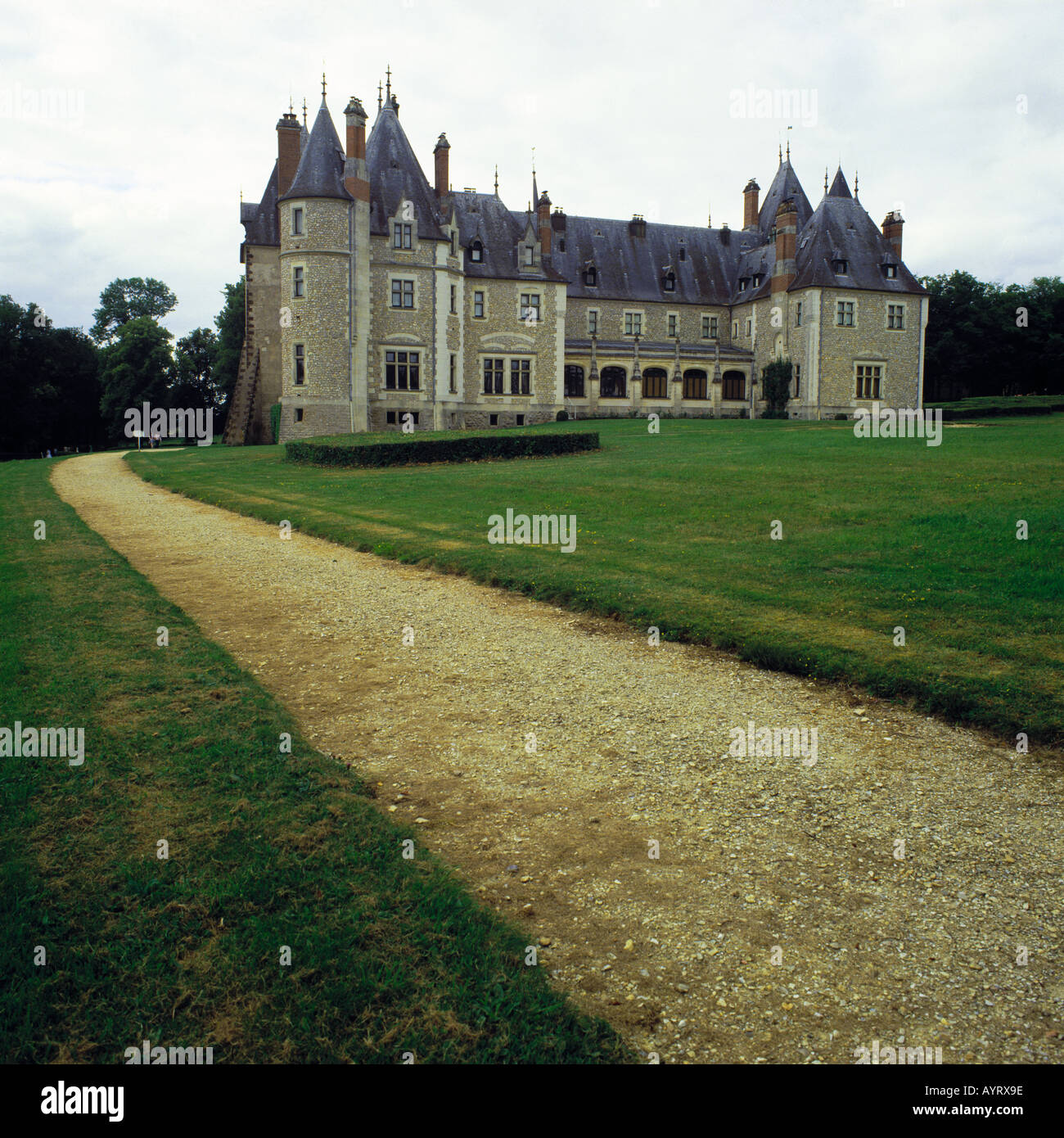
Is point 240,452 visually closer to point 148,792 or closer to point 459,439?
point 459,439

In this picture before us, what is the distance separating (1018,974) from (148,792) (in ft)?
15.8

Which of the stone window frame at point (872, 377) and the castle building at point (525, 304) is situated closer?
the castle building at point (525, 304)

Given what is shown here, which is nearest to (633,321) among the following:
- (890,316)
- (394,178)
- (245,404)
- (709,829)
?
(890,316)

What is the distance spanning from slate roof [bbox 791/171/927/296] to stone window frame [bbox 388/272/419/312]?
23.2 m

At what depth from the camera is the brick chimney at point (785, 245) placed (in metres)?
51.1

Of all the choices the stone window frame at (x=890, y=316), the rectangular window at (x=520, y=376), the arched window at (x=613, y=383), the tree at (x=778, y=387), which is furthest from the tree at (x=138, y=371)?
the stone window frame at (x=890, y=316)

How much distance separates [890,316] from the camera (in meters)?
52.1

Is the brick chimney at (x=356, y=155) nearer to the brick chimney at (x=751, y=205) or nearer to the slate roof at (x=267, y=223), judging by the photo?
the slate roof at (x=267, y=223)

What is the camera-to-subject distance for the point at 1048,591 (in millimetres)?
9828

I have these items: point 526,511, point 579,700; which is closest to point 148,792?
point 579,700

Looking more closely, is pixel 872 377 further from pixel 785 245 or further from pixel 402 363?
pixel 402 363

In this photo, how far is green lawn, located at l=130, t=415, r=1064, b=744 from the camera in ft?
26.3

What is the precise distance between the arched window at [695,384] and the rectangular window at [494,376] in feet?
44.0

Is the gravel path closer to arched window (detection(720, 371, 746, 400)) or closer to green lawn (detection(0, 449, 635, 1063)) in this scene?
green lawn (detection(0, 449, 635, 1063))
